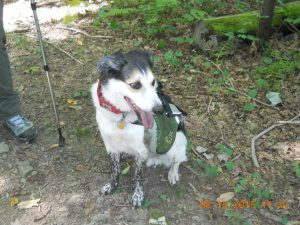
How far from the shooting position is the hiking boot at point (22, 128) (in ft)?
14.1

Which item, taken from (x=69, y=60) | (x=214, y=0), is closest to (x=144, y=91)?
(x=69, y=60)

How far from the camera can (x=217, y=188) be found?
12.8 feet

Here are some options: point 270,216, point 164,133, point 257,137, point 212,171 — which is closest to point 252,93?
point 257,137

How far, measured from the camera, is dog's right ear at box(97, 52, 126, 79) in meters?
3.00

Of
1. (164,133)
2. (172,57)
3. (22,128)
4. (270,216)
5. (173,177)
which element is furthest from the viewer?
(172,57)

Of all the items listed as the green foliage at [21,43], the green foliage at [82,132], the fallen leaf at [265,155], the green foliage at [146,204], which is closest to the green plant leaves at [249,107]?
the fallen leaf at [265,155]

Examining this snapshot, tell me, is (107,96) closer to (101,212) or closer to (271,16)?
(101,212)

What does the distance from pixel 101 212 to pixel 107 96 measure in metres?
1.26

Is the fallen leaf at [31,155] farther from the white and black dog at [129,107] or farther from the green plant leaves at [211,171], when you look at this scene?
the green plant leaves at [211,171]

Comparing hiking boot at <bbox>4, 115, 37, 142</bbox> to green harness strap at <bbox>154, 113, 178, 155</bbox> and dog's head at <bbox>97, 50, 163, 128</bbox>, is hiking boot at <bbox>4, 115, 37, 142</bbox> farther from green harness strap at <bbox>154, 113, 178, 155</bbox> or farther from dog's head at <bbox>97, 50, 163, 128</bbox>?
green harness strap at <bbox>154, 113, 178, 155</bbox>

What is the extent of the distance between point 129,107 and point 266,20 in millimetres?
3602

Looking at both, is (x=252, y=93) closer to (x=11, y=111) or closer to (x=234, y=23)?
(x=234, y=23)

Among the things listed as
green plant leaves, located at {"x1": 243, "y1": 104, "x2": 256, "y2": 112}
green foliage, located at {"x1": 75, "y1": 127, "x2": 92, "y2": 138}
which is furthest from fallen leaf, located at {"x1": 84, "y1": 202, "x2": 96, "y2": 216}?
green plant leaves, located at {"x1": 243, "y1": 104, "x2": 256, "y2": 112}

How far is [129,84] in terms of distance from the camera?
3.01 m
